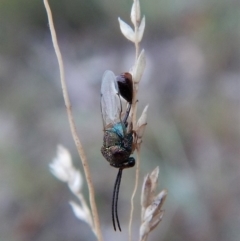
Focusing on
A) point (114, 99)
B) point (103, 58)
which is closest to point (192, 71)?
point (103, 58)

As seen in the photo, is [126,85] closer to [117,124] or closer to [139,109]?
[117,124]

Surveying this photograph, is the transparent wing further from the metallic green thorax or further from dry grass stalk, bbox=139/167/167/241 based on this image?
dry grass stalk, bbox=139/167/167/241

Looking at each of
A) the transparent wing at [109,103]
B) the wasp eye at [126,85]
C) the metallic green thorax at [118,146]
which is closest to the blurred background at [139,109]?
the transparent wing at [109,103]

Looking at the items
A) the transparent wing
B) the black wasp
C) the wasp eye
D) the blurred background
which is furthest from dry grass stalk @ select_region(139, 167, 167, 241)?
the blurred background

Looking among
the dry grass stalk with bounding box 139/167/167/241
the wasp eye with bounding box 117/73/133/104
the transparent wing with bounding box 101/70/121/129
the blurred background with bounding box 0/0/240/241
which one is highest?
the wasp eye with bounding box 117/73/133/104

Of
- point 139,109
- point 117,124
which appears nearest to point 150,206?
point 117,124

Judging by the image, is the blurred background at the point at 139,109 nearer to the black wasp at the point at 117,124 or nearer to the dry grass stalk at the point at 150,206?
the black wasp at the point at 117,124
